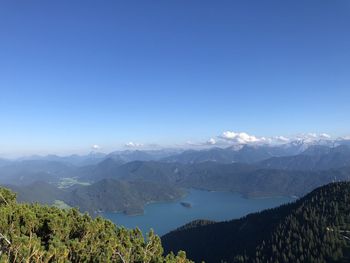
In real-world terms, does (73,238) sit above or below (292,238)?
above

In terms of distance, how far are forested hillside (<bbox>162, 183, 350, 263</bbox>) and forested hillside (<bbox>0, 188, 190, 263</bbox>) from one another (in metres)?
113

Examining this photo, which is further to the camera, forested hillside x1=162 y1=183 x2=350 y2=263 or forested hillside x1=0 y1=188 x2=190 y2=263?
forested hillside x1=162 y1=183 x2=350 y2=263

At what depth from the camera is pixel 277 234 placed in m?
156

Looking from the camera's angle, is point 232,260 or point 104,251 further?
point 232,260

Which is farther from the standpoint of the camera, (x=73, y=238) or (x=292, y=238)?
(x=292, y=238)

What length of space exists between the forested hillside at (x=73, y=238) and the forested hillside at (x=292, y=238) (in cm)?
11339

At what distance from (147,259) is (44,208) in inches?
475

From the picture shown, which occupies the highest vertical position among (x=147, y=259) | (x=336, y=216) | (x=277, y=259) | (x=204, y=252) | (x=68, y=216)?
(x=68, y=216)

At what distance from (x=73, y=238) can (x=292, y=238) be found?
456 feet

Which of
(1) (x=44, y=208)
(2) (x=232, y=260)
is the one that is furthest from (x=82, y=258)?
(2) (x=232, y=260)

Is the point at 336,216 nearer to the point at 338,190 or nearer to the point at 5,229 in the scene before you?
the point at 338,190

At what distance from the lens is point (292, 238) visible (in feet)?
486

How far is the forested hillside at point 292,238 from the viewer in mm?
131125

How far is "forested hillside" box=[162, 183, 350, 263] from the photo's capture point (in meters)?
131
